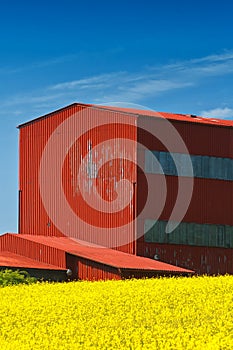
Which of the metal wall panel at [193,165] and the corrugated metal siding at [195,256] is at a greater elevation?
the metal wall panel at [193,165]

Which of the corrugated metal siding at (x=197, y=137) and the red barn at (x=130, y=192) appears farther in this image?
the corrugated metal siding at (x=197, y=137)

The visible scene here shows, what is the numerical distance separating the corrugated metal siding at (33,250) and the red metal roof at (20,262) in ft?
1.08

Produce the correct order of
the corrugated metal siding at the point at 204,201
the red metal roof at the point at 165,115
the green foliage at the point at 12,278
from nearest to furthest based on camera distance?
the green foliage at the point at 12,278, the corrugated metal siding at the point at 204,201, the red metal roof at the point at 165,115

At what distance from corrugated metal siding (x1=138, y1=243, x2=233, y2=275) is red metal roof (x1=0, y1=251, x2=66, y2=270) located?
229 inches

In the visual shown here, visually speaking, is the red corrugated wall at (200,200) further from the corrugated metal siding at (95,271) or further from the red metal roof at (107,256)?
the corrugated metal siding at (95,271)

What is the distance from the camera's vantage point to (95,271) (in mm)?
51688

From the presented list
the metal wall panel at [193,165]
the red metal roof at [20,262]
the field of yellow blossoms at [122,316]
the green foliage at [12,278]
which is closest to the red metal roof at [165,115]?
A: the metal wall panel at [193,165]

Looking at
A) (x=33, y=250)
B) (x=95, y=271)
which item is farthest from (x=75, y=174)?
(x=95, y=271)

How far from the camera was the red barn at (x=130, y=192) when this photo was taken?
5534cm

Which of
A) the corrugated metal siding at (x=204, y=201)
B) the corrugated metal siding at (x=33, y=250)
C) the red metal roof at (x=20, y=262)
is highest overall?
the corrugated metal siding at (x=204, y=201)

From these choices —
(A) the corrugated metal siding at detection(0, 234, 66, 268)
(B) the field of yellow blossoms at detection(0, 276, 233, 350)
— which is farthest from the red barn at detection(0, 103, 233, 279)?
(B) the field of yellow blossoms at detection(0, 276, 233, 350)

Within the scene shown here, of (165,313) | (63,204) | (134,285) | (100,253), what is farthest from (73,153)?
(165,313)

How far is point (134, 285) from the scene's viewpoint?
4247 centimetres

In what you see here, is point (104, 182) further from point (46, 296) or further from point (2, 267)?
point (46, 296)
